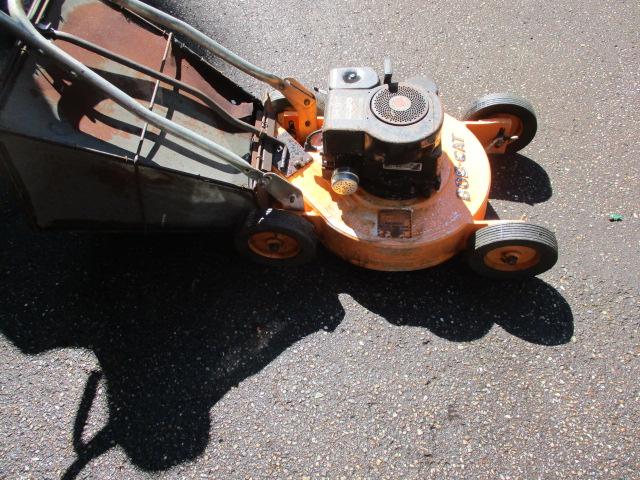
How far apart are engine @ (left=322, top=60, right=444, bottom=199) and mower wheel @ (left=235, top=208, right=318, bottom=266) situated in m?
0.26

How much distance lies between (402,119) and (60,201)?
1.49 meters

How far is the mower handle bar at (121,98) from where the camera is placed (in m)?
2.11

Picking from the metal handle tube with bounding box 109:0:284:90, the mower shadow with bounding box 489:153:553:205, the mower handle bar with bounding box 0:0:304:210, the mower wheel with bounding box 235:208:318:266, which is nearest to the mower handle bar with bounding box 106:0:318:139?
the metal handle tube with bounding box 109:0:284:90

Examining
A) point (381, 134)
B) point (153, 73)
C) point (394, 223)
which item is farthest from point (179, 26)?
point (394, 223)

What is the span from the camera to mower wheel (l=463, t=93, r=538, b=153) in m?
3.26

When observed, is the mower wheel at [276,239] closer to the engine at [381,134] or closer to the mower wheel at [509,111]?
the engine at [381,134]

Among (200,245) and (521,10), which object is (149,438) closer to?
(200,245)

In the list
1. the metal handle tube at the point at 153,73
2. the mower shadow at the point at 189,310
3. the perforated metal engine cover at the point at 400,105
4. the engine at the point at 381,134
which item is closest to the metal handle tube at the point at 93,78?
the metal handle tube at the point at 153,73

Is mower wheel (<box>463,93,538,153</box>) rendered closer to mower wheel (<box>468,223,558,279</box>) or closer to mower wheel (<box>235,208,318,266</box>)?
mower wheel (<box>468,223,558,279</box>)

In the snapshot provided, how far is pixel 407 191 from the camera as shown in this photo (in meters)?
2.81

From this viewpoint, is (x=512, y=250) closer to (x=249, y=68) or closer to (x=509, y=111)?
(x=509, y=111)

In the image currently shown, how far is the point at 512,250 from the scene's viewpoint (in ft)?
9.21

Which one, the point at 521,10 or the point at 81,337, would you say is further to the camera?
the point at 521,10

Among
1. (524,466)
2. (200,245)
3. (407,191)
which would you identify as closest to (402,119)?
(407,191)
